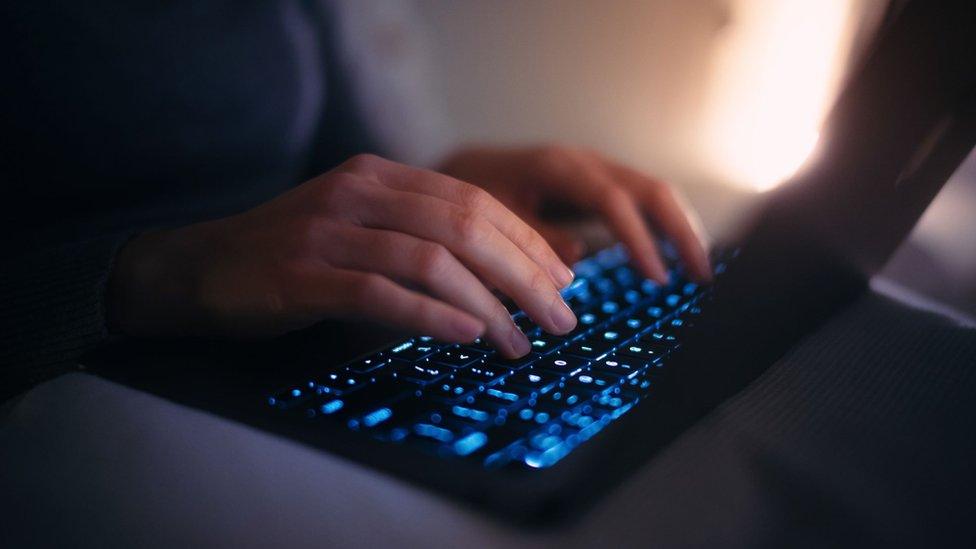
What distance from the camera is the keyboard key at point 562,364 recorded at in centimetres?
41

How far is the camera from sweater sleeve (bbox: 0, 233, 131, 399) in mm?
458

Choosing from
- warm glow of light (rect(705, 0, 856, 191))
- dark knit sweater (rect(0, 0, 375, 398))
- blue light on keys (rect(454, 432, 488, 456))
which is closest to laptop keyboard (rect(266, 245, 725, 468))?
blue light on keys (rect(454, 432, 488, 456))

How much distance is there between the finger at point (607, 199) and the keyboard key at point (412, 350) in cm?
28

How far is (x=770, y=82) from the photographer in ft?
3.19

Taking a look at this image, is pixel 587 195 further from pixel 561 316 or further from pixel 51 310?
pixel 51 310

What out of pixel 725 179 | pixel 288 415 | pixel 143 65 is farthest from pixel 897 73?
pixel 143 65

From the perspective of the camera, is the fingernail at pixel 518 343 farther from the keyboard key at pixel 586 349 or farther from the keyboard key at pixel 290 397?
the keyboard key at pixel 290 397

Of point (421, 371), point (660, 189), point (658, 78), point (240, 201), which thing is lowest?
point (240, 201)

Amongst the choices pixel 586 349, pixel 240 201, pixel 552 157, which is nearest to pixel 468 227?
pixel 586 349

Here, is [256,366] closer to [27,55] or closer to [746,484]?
[746,484]

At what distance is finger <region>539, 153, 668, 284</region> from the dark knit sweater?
41 centimetres

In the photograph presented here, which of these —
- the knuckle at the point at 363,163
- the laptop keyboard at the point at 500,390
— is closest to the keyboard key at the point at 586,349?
the laptop keyboard at the point at 500,390

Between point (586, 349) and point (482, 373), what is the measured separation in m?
0.08

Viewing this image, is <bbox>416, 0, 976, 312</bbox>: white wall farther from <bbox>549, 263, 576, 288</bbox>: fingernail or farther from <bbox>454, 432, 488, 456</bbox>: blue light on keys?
<bbox>454, 432, 488, 456</bbox>: blue light on keys
